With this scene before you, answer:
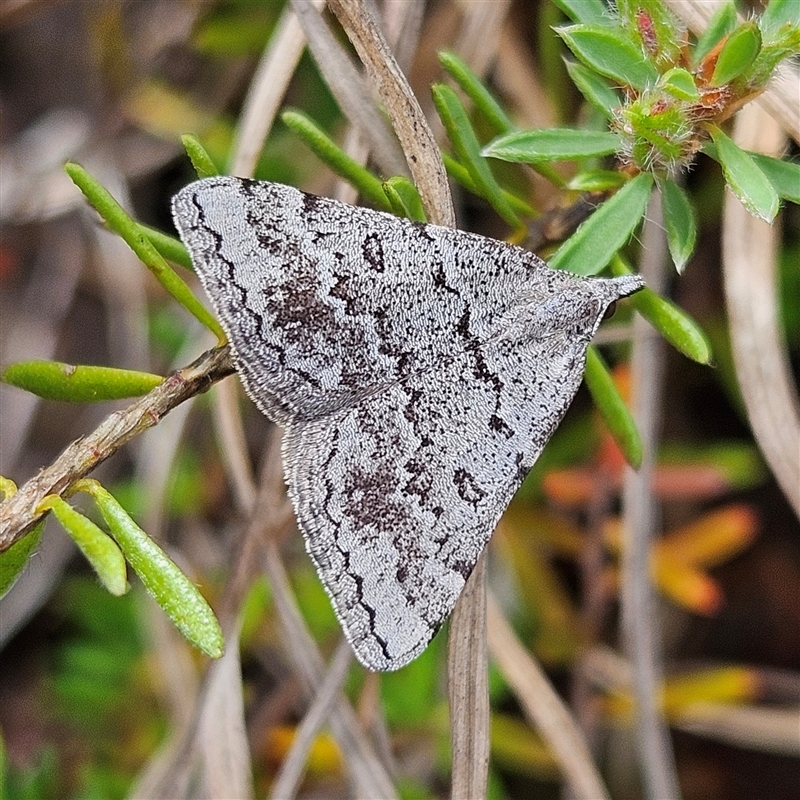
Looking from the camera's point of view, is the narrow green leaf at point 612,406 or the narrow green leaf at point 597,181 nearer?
the narrow green leaf at point 597,181

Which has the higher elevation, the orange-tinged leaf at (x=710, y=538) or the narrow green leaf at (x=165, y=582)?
the narrow green leaf at (x=165, y=582)

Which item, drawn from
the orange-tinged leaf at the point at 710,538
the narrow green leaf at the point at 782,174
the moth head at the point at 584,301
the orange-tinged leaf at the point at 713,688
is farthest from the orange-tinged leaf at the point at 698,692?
the narrow green leaf at the point at 782,174

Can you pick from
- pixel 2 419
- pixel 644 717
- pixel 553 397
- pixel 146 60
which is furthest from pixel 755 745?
pixel 146 60

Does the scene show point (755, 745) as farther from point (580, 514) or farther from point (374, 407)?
point (374, 407)

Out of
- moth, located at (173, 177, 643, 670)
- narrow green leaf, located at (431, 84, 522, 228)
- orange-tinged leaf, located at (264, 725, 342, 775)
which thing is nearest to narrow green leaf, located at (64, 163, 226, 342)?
moth, located at (173, 177, 643, 670)

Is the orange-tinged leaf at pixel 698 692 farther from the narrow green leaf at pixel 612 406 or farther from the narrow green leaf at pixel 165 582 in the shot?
the narrow green leaf at pixel 165 582

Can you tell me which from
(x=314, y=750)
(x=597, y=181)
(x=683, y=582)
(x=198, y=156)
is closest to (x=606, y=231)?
(x=597, y=181)

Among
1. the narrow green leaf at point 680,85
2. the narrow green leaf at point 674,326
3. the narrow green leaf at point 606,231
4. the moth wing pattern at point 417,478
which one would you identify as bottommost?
the moth wing pattern at point 417,478

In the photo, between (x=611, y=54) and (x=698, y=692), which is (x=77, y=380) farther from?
(x=698, y=692)
